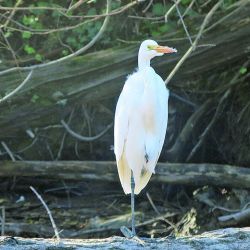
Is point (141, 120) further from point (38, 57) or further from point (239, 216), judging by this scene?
point (38, 57)

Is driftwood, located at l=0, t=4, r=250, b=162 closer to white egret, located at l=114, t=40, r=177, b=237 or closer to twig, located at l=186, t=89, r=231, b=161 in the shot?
twig, located at l=186, t=89, r=231, b=161

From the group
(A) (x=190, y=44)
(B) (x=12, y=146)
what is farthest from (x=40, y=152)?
(A) (x=190, y=44)

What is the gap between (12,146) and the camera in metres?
5.20

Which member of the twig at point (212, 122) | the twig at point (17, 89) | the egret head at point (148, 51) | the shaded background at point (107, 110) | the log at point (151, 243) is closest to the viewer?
the log at point (151, 243)

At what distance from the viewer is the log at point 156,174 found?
172 inches

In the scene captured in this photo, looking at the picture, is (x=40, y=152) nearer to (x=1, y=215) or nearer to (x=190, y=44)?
(x=1, y=215)

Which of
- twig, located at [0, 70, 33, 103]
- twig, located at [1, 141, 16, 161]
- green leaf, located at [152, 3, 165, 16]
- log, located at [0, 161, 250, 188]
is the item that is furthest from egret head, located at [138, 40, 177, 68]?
twig, located at [1, 141, 16, 161]

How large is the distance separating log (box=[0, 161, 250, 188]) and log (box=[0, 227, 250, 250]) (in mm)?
1598

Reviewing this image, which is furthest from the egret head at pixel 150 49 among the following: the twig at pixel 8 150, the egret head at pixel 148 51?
the twig at pixel 8 150

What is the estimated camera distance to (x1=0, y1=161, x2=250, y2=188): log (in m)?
4.38

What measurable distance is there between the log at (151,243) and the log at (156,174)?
1.60 meters

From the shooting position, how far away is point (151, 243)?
2740mm

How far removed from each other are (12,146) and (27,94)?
2.49 ft

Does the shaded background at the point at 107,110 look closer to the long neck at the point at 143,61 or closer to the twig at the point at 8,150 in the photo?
the twig at the point at 8,150
